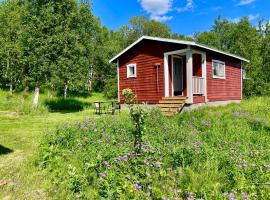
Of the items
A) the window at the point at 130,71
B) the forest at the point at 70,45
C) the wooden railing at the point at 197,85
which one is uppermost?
the forest at the point at 70,45

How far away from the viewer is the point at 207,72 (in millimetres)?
16297

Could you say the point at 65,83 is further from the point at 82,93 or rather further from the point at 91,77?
the point at 91,77

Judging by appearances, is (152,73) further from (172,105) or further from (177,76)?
(172,105)

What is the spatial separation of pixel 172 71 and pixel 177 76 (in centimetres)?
110

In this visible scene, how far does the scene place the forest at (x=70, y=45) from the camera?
1873 cm

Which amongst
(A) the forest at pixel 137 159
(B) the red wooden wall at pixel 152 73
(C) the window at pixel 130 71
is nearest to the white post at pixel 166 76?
(B) the red wooden wall at pixel 152 73

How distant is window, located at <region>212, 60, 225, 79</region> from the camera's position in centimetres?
1748

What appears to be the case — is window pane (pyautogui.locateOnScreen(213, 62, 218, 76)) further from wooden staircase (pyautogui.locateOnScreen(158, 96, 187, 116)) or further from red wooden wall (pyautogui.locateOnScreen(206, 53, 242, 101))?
wooden staircase (pyautogui.locateOnScreen(158, 96, 187, 116))

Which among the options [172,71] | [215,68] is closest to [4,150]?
[172,71]

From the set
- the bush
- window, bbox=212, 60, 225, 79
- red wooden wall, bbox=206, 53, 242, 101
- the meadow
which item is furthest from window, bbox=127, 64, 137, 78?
the bush

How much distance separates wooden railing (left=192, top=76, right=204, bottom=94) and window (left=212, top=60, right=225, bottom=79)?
2.15 m

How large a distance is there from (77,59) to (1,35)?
44.8 feet

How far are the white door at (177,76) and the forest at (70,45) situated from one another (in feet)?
23.9

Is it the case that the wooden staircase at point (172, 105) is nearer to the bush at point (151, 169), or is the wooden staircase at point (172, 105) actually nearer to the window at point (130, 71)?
the window at point (130, 71)
